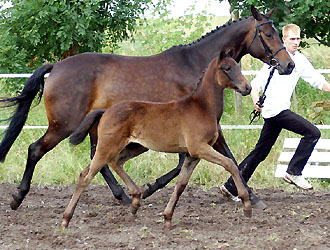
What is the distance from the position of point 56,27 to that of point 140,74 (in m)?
3.89

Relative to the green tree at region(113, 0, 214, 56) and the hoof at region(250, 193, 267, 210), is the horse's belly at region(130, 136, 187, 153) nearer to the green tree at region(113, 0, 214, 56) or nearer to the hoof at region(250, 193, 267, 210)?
the hoof at region(250, 193, 267, 210)

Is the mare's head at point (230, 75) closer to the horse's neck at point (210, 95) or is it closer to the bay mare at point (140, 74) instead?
the horse's neck at point (210, 95)

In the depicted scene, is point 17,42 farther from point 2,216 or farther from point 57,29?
point 2,216

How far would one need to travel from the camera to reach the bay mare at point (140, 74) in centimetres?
666

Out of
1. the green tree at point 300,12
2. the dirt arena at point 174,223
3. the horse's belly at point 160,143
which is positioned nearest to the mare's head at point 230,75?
the horse's belly at point 160,143

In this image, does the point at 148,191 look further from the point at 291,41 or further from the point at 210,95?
the point at 291,41

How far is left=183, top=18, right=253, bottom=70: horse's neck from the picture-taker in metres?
6.70

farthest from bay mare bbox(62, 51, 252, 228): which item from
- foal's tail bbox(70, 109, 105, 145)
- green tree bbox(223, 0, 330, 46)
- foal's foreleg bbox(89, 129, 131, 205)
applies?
green tree bbox(223, 0, 330, 46)

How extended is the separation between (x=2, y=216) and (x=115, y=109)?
1763mm

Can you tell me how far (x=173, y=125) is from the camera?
5.70 m

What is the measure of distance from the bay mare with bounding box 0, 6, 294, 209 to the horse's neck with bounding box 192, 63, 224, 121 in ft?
2.72

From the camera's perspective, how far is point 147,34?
1275 centimetres

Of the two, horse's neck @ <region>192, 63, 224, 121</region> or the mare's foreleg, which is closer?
horse's neck @ <region>192, 63, 224, 121</region>

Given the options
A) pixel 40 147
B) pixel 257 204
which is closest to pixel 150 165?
pixel 40 147
